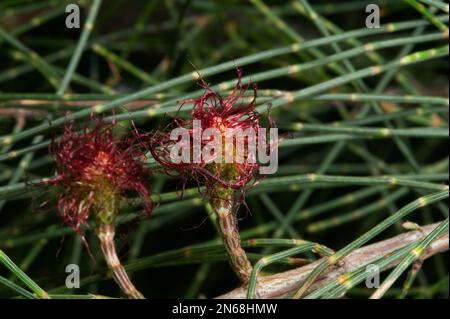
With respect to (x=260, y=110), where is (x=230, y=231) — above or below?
below

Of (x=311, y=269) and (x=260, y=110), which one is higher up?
(x=260, y=110)

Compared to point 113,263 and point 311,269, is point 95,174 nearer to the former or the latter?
point 113,263

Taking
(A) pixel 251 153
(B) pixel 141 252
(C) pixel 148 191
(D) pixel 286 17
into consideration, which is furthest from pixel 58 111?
(D) pixel 286 17

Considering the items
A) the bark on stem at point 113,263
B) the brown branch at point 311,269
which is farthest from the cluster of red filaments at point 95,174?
the brown branch at point 311,269

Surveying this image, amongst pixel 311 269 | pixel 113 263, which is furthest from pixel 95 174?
pixel 311 269

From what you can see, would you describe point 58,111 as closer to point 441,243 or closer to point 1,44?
point 441,243
